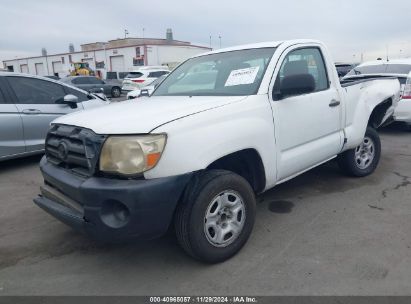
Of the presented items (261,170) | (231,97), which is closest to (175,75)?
(231,97)

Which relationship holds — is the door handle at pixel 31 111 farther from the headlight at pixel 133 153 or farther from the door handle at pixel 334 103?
the door handle at pixel 334 103

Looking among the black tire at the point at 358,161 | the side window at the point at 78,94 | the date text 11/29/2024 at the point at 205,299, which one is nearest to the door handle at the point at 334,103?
the black tire at the point at 358,161

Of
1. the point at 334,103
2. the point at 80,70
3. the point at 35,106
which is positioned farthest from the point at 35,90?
the point at 80,70

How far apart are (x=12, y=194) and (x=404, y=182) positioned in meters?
5.16

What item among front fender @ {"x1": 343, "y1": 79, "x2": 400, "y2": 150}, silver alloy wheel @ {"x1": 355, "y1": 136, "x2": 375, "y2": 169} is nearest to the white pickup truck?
front fender @ {"x1": 343, "y1": 79, "x2": 400, "y2": 150}

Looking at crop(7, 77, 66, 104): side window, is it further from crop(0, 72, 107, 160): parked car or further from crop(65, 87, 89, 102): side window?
crop(65, 87, 89, 102): side window

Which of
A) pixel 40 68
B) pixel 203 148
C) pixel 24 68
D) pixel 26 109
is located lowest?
pixel 203 148

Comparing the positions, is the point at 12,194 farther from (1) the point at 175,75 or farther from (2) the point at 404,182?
(2) the point at 404,182

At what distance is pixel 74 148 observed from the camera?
2.82 m

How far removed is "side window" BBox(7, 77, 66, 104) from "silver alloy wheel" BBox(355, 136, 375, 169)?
16.3 feet

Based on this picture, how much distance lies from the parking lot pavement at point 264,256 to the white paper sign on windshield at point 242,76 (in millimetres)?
1424

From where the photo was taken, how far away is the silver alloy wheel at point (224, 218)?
2854 millimetres

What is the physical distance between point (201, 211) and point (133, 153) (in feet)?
2.15

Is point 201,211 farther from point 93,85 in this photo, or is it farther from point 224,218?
point 93,85
